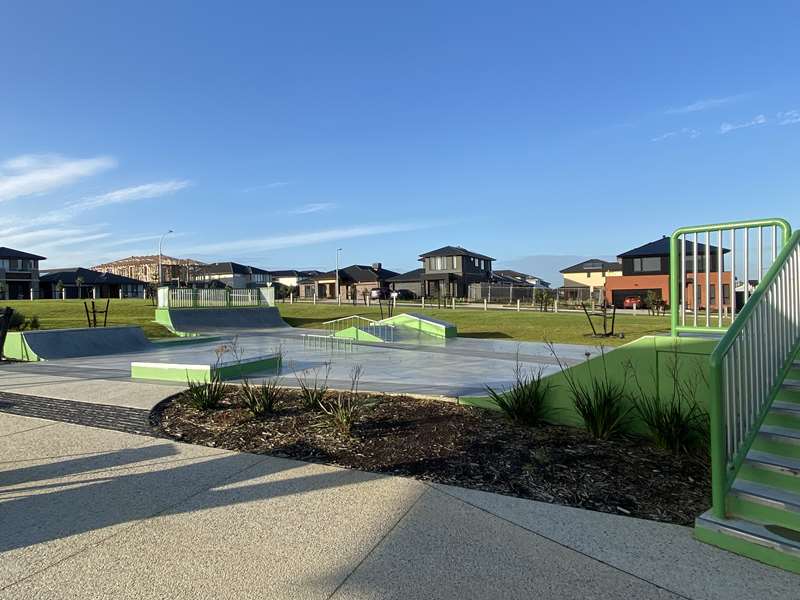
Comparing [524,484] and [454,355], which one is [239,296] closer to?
[454,355]

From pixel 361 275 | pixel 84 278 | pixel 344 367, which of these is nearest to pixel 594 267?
pixel 361 275

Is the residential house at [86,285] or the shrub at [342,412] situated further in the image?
the residential house at [86,285]

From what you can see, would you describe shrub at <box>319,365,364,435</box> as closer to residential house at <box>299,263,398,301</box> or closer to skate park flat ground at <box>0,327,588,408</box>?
skate park flat ground at <box>0,327,588,408</box>

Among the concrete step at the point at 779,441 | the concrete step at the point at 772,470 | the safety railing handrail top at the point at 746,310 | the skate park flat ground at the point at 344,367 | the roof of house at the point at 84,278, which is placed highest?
the roof of house at the point at 84,278

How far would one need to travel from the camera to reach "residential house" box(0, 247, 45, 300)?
6600cm

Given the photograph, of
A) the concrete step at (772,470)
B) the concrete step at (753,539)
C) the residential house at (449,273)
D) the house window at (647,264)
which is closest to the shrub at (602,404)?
the concrete step at (772,470)

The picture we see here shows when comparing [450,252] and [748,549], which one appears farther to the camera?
[450,252]

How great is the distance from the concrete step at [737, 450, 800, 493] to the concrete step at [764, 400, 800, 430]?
1.33 feet

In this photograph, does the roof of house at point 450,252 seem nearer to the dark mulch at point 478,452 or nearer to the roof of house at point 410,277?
the roof of house at point 410,277

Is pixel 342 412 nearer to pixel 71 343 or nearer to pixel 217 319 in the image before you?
pixel 71 343

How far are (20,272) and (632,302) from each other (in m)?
76.3

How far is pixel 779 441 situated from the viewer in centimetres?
393

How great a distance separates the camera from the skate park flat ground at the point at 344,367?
861cm

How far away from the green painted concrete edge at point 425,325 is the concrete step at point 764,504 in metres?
16.1
